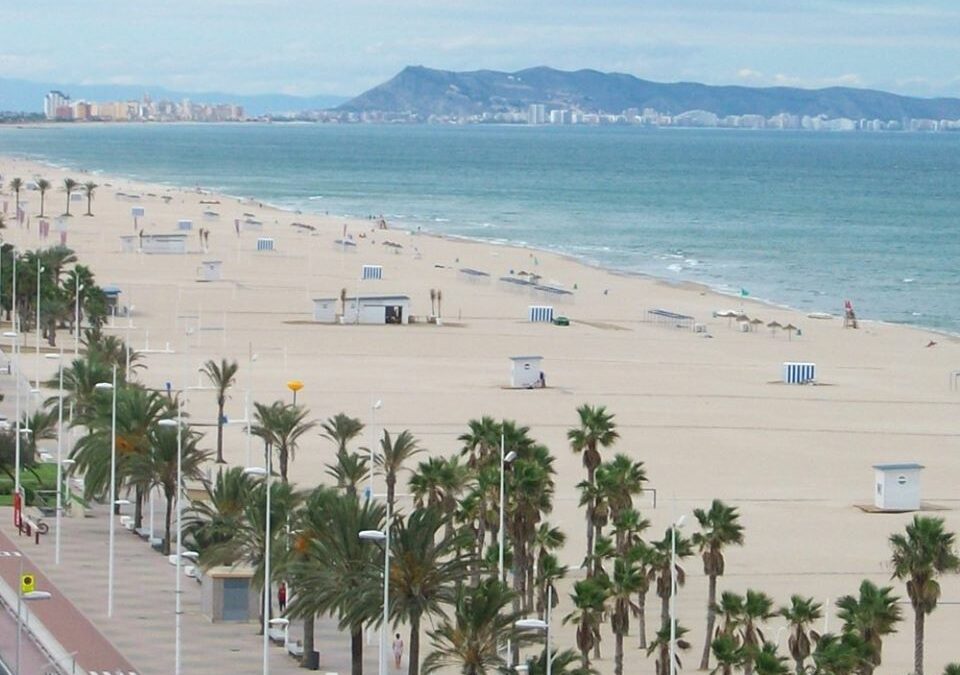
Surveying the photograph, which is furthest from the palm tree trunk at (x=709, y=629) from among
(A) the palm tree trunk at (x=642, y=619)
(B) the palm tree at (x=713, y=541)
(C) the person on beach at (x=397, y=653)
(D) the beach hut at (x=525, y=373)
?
(D) the beach hut at (x=525, y=373)

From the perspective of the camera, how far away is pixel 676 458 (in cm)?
5403

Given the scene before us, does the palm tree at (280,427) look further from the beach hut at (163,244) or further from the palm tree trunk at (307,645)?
the beach hut at (163,244)

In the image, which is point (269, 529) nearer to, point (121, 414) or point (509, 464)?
point (509, 464)

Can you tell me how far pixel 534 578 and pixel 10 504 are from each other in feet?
50.9

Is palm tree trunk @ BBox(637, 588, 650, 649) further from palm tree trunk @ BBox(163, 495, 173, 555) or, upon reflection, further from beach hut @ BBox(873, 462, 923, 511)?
beach hut @ BBox(873, 462, 923, 511)

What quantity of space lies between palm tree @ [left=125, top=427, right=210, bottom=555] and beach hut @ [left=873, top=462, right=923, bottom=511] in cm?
1548

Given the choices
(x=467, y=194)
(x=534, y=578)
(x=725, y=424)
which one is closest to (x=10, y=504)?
(x=534, y=578)

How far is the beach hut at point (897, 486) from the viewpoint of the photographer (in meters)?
48.4

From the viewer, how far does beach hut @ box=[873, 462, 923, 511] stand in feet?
159

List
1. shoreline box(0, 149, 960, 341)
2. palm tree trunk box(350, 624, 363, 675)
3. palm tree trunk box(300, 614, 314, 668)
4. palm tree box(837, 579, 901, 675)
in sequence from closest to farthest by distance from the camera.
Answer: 1. palm tree box(837, 579, 901, 675)
2. palm tree trunk box(350, 624, 363, 675)
3. palm tree trunk box(300, 614, 314, 668)
4. shoreline box(0, 149, 960, 341)

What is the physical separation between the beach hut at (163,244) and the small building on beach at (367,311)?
28.8 m

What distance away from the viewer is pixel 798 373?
70938 mm

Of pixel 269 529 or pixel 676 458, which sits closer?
pixel 269 529

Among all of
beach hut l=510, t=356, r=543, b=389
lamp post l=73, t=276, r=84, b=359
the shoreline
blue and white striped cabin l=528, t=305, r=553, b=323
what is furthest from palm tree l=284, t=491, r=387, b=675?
the shoreline
